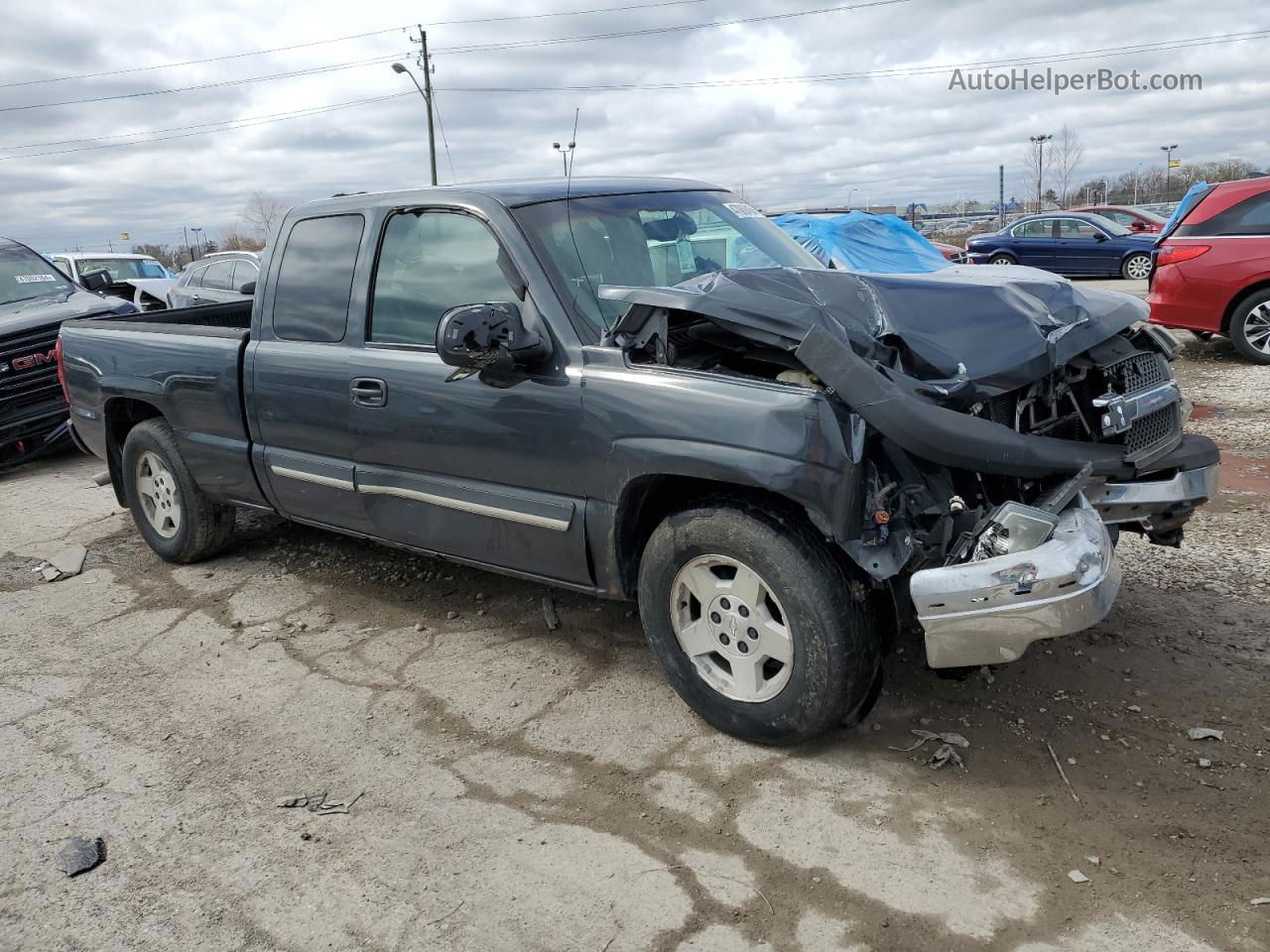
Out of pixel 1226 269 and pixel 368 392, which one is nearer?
pixel 368 392

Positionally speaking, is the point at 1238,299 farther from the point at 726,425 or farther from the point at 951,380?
the point at 726,425

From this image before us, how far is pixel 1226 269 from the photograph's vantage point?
9.51 metres

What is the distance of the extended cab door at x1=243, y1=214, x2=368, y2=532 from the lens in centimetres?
439

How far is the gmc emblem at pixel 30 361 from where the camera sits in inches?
338

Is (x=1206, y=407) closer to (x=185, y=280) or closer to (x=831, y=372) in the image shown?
(x=831, y=372)

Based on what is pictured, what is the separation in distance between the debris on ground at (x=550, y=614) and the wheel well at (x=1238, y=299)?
26.4ft

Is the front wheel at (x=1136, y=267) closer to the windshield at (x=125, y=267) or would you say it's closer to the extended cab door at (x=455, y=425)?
the windshield at (x=125, y=267)

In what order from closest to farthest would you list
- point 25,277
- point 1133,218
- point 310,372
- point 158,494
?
1. point 310,372
2. point 158,494
3. point 25,277
4. point 1133,218

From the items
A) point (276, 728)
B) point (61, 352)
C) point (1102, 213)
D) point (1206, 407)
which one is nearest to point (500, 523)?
point (276, 728)

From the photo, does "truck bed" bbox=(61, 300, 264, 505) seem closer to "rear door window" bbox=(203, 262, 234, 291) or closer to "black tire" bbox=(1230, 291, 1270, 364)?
"rear door window" bbox=(203, 262, 234, 291)

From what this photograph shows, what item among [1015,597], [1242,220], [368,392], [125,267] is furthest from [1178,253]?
[125,267]

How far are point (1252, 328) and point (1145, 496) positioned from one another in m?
7.57

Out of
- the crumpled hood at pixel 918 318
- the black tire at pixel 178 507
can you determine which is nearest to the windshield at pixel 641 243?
the crumpled hood at pixel 918 318

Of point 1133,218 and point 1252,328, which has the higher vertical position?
point 1133,218
